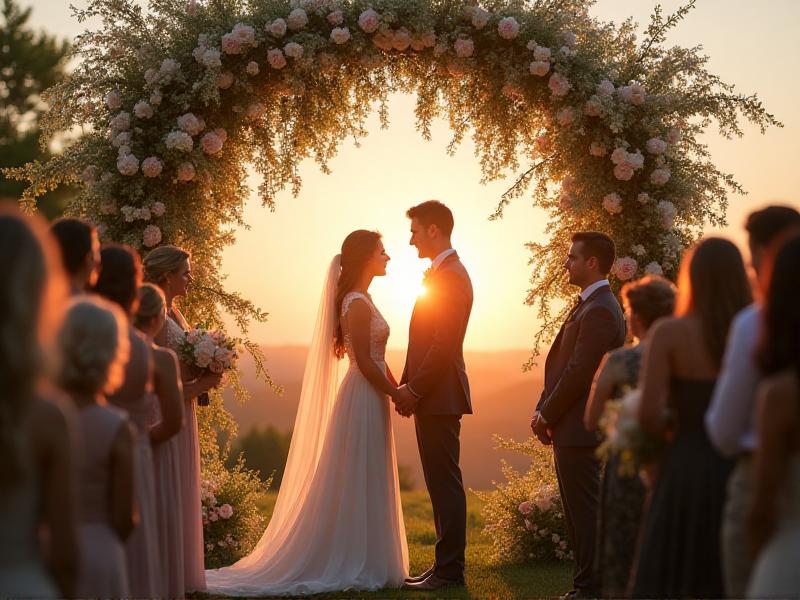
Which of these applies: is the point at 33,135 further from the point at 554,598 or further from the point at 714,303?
the point at 714,303

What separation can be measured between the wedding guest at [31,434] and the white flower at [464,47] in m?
6.90

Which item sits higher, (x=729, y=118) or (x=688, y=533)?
(x=729, y=118)

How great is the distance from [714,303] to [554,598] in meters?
4.23

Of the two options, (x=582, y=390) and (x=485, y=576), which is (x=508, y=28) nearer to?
(x=582, y=390)

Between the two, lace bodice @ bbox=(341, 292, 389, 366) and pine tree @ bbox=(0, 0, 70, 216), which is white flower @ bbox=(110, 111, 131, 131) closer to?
lace bodice @ bbox=(341, 292, 389, 366)

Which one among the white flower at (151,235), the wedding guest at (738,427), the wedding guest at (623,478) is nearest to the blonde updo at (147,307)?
the wedding guest at (623,478)

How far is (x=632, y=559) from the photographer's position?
494 centimetres

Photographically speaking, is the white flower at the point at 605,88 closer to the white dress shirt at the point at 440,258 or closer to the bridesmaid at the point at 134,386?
the white dress shirt at the point at 440,258

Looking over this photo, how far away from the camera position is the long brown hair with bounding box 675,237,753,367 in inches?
158

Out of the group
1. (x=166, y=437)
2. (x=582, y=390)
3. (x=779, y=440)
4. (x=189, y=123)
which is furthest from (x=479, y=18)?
(x=779, y=440)

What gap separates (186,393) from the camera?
7.21m

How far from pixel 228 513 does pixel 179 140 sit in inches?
139

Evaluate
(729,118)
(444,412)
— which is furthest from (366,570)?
(729,118)

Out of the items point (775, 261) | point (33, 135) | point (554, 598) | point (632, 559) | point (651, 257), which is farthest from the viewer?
point (33, 135)
